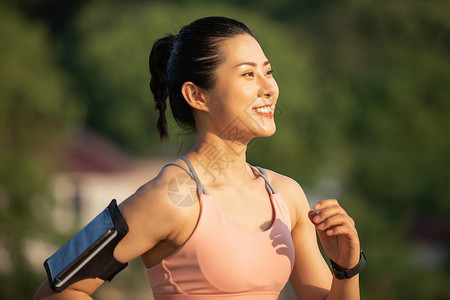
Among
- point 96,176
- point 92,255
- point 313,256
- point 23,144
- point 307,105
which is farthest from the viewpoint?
point 307,105

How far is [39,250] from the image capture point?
18562 millimetres

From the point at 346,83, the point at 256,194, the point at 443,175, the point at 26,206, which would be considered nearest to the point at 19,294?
the point at 26,206

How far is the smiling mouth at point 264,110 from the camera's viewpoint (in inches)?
91.0

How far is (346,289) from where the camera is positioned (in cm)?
237

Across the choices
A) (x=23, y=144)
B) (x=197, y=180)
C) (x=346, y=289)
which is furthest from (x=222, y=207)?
(x=23, y=144)

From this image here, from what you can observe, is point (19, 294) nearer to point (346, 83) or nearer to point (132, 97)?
point (132, 97)

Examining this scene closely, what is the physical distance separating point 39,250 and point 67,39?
1667 cm

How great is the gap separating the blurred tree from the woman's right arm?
12133 millimetres

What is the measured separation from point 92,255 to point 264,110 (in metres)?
0.72

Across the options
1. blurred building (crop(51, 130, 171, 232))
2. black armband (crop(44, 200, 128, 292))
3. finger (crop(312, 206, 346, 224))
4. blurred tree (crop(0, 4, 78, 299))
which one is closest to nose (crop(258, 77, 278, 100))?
finger (crop(312, 206, 346, 224))

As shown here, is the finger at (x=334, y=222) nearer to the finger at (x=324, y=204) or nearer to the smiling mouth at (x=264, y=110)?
the finger at (x=324, y=204)

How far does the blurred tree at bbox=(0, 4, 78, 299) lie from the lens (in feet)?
48.9

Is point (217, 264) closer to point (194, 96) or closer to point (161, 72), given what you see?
point (194, 96)

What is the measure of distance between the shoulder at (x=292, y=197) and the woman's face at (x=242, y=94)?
0.82 ft
